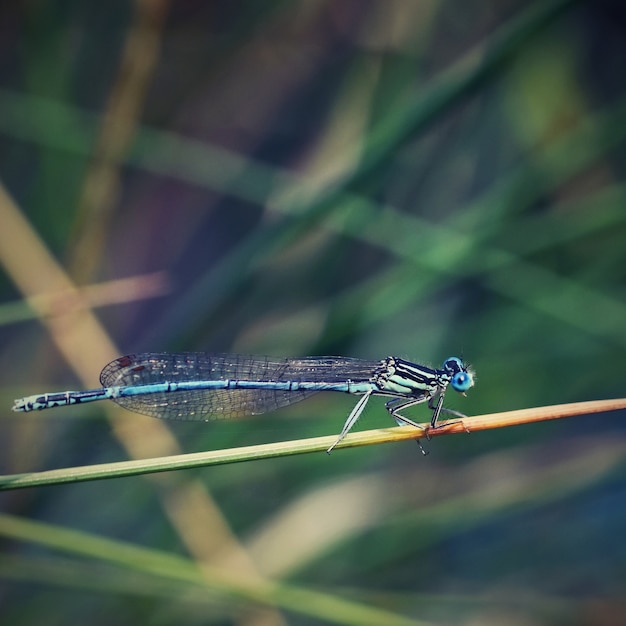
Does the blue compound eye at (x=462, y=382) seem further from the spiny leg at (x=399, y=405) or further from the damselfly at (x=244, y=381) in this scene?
the spiny leg at (x=399, y=405)

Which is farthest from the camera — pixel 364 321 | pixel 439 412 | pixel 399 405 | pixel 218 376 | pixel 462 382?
pixel 364 321

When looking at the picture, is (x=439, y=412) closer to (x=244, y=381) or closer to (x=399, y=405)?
(x=399, y=405)

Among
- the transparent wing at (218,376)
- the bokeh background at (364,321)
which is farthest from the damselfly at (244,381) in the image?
the bokeh background at (364,321)

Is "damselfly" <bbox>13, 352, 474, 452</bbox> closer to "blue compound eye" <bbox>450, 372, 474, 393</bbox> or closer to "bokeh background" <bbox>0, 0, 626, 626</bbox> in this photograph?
"blue compound eye" <bbox>450, 372, 474, 393</bbox>

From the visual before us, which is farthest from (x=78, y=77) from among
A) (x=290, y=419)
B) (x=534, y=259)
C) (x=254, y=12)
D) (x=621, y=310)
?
(x=621, y=310)

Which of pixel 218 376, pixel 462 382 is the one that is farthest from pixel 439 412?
pixel 218 376

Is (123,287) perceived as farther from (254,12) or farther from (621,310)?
(621,310)

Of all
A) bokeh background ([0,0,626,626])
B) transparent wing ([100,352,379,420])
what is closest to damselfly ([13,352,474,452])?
transparent wing ([100,352,379,420])
